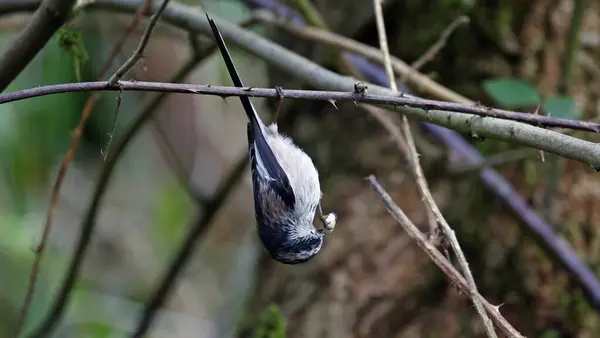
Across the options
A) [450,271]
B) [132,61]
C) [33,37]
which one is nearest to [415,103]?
[450,271]

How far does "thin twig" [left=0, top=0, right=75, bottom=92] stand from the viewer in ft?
3.41

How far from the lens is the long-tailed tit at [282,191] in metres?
1.60

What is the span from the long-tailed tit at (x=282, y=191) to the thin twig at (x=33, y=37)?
585 millimetres

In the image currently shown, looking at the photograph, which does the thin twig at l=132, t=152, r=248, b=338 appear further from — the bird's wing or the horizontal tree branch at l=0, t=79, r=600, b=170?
the horizontal tree branch at l=0, t=79, r=600, b=170

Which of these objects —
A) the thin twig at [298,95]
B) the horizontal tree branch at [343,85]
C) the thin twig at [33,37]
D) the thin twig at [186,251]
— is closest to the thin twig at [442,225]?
the horizontal tree branch at [343,85]

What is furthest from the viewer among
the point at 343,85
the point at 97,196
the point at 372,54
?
the point at 97,196

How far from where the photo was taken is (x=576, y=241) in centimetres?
187

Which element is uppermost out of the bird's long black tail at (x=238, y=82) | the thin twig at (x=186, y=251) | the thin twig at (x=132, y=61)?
the thin twig at (x=186, y=251)

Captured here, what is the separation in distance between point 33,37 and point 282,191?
0.84m

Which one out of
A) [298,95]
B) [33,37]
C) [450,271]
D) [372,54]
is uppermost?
[33,37]

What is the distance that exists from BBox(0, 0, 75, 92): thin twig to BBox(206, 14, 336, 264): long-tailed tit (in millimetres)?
585

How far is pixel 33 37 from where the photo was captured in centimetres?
106

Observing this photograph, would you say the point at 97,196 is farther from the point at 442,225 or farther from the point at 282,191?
the point at 442,225

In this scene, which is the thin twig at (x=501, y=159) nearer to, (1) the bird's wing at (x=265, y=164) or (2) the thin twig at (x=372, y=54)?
(2) the thin twig at (x=372, y=54)
